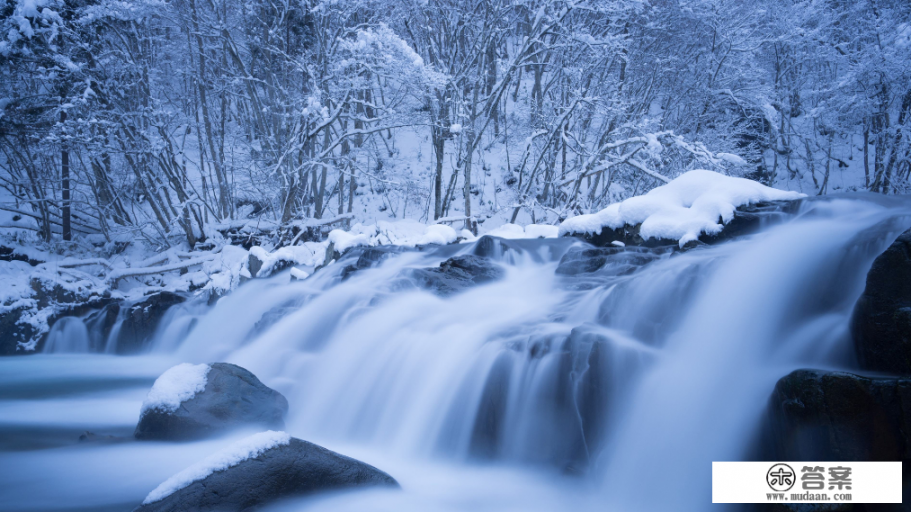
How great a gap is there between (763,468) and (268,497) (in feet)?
8.03

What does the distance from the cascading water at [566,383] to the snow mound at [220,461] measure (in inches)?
12.2

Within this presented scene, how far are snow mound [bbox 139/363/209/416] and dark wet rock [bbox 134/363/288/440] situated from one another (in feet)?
0.11

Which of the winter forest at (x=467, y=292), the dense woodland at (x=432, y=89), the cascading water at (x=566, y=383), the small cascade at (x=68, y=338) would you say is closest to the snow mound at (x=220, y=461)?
the winter forest at (x=467, y=292)

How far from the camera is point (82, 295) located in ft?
31.6

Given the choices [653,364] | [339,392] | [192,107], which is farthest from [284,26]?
[653,364]

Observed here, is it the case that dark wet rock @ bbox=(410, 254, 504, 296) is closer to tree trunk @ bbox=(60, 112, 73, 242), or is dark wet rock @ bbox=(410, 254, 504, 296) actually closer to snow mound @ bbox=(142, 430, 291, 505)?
snow mound @ bbox=(142, 430, 291, 505)

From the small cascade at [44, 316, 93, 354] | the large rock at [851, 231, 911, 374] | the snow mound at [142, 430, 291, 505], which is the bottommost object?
the small cascade at [44, 316, 93, 354]

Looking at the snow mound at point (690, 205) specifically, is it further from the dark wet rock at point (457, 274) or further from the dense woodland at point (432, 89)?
the dense woodland at point (432, 89)

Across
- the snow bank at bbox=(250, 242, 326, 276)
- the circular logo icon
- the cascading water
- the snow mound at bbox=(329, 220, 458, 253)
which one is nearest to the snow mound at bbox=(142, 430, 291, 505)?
the cascading water

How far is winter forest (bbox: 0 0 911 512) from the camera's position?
283 centimetres

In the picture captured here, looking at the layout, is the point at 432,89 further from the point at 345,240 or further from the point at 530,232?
the point at 530,232

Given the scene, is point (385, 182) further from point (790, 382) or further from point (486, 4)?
point (790, 382)

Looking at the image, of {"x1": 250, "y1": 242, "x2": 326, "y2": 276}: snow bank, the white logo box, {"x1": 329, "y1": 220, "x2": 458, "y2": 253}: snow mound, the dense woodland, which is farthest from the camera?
the dense woodland

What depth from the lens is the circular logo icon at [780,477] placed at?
2.45 meters
